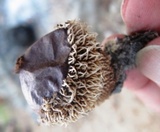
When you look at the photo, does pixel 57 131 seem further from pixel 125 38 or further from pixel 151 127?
pixel 125 38

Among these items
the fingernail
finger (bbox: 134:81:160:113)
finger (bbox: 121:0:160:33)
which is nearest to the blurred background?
finger (bbox: 134:81:160:113)

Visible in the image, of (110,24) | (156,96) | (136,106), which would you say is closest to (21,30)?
(110,24)

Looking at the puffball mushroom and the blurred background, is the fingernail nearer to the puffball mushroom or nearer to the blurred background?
the puffball mushroom

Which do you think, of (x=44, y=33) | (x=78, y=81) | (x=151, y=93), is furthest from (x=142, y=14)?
(x=44, y=33)

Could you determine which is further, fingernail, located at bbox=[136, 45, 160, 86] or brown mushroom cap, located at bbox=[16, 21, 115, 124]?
fingernail, located at bbox=[136, 45, 160, 86]

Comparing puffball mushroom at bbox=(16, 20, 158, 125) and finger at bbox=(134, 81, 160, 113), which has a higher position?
puffball mushroom at bbox=(16, 20, 158, 125)

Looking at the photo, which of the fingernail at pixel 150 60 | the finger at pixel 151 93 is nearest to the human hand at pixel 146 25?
the fingernail at pixel 150 60

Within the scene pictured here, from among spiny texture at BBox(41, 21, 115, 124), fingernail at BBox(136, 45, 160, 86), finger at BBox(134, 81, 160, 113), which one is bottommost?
finger at BBox(134, 81, 160, 113)

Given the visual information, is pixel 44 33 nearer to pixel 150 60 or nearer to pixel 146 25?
pixel 146 25
